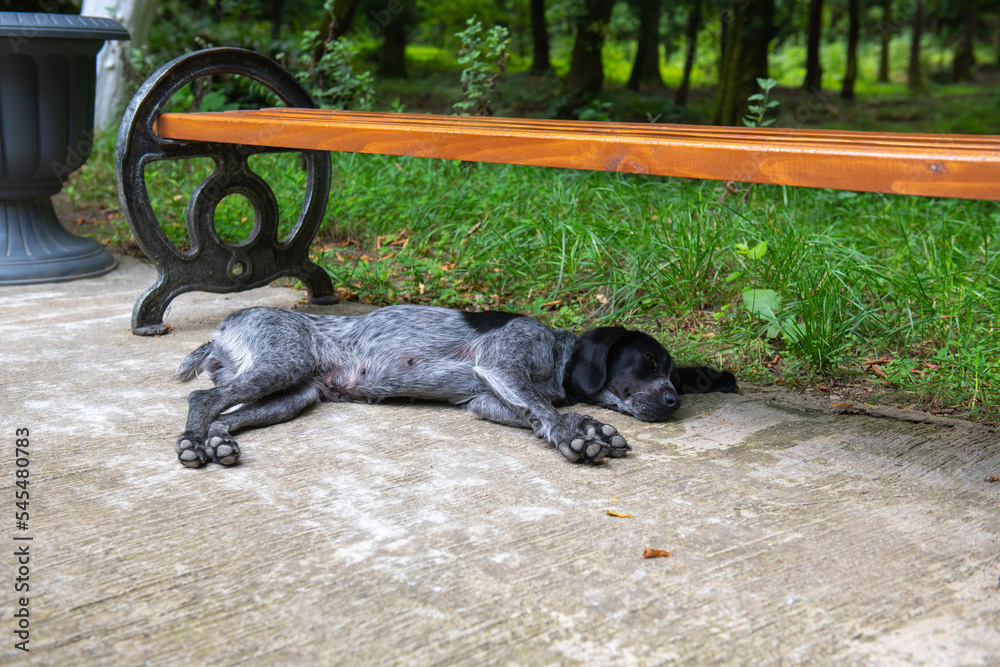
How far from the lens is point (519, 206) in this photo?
5.66 m

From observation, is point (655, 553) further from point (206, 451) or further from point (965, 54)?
point (965, 54)

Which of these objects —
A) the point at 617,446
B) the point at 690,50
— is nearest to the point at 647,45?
the point at 690,50

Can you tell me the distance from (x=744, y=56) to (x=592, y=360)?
24.7 feet

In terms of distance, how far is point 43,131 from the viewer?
5.04 meters

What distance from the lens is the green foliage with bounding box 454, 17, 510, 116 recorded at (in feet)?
23.1

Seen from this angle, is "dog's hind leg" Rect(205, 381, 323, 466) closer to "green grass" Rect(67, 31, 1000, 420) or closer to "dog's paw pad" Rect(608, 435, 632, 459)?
"dog's paw pad" Rect(608, 435, 632, 459)

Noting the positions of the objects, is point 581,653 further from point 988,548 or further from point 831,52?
point 831,52

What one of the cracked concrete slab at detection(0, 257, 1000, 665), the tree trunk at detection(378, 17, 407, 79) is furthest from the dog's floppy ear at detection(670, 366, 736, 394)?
the tree trunk at detection(378, 17, 407, 79)

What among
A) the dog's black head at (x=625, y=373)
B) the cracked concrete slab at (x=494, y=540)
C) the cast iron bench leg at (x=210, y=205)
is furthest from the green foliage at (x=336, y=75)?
the cracked concrete slab at (x=494, y=540)

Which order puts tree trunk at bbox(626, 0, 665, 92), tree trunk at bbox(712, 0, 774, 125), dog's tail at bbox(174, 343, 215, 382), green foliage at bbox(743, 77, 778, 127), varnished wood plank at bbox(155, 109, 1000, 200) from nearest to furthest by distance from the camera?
varnished wood plank at bbox(155, 109, 1000, 200) < dog's tail at bbox(174, 343, 215, 382) < green foliage at bbox(743, 77, 778, 127) < tree trunk at bbox(712, 0, 774, 125) < tree trunk at bbox(626, 0, 665, 92)

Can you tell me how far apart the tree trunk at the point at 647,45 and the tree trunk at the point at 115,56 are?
340 inches

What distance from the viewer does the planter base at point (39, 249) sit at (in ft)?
16.6

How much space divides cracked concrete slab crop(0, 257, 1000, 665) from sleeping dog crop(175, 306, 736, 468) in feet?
0.34

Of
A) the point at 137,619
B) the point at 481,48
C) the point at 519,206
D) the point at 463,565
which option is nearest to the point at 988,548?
the point at 463,565
